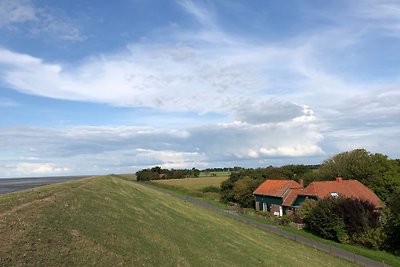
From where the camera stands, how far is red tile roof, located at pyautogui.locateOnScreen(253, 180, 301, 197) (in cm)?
7006

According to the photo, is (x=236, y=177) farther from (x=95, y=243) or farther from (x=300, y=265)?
(x=95, y=243)

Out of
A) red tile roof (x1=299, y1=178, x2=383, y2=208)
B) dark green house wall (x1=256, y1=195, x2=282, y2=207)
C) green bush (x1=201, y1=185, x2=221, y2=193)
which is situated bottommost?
dark green house wall (x1=256, y1=195, x2=282, y2=207)

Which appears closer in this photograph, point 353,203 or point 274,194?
point 353,203

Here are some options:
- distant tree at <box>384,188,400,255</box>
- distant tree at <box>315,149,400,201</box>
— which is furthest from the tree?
distant tree at <box>315,149,400,201</box>

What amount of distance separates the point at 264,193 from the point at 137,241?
60.9 metres

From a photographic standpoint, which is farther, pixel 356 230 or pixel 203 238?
pixel 356 230

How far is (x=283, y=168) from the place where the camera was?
101 meters

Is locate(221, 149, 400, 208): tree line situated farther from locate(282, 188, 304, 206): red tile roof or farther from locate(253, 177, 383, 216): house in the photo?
locate(282, 188, 304, 206): red tile roof

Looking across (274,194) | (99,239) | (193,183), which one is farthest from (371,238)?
(193,183)

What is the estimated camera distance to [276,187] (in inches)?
2904

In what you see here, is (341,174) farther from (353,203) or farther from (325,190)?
(353,203)

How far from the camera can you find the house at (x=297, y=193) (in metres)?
60.8

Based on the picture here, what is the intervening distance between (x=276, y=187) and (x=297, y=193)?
7.58 m

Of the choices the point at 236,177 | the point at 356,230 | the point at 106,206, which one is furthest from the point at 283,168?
the point at 106,206
